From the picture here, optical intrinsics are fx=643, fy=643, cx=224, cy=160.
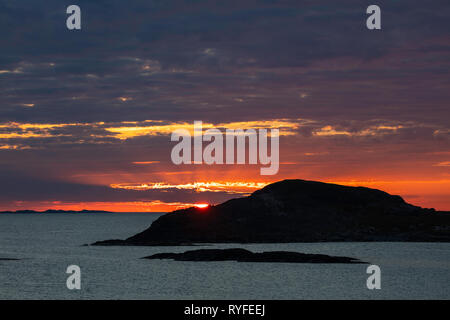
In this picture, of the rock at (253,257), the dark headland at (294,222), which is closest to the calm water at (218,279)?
the rock at (253,257)

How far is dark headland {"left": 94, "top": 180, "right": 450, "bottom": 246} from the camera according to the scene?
168250 millimetres

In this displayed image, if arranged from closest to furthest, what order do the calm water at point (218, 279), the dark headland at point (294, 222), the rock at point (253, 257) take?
the calm water at point (218, 279) → the rock at point (253, 257) → the dark headland at point (294, 222)

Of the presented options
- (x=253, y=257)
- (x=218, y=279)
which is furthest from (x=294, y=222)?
(x=218, y=279)

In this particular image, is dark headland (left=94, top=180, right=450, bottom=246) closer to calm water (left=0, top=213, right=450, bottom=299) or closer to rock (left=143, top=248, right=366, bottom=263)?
calm water (left=0, top=213, right=450, bottom=299)

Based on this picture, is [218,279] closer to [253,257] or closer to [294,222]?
[253,257]

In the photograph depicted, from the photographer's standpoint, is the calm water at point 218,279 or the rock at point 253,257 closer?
the calm water at point 218,279

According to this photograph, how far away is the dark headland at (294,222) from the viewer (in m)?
168

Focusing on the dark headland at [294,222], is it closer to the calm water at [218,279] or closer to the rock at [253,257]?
the calm water at [218,279]

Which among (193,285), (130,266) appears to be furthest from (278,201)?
(193,285)

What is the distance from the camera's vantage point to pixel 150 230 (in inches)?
6757

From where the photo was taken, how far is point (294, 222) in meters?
179

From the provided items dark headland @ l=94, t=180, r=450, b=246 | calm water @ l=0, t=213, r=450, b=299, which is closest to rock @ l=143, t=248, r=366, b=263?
calm water @ l=0, t=213, r=450, b=299

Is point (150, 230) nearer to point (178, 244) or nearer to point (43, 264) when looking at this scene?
point (178, 244)
